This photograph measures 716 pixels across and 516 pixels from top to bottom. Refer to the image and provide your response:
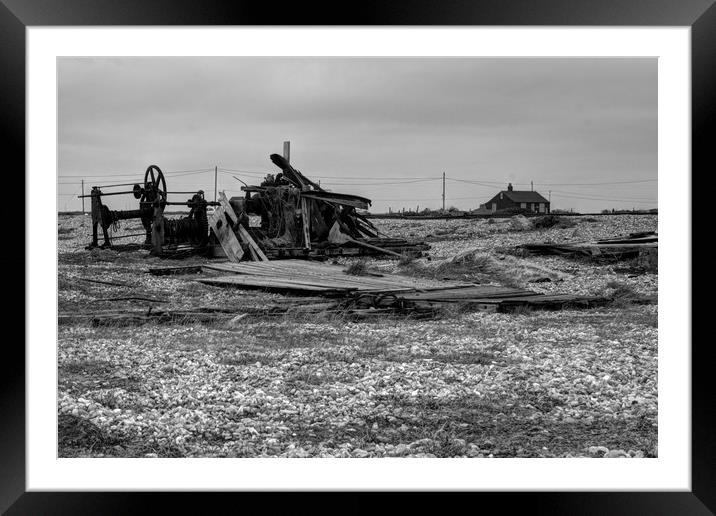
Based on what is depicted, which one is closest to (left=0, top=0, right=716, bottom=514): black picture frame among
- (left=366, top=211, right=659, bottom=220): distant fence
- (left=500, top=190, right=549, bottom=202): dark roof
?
(left=366, top=211, right=659, bottom=220): distant fence

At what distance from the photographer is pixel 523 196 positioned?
5038 centimetres

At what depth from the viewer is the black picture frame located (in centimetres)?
433

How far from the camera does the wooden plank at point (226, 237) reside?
22312 millimetres

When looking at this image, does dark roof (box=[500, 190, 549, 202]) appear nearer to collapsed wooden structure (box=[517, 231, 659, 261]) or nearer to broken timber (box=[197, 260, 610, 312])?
collapsed wooden structure (box=[517, 231, 659, 261])

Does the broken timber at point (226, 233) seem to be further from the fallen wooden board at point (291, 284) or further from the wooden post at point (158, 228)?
the fallen wooden board at point (291, 284)

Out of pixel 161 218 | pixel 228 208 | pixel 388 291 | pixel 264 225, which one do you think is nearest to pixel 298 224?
pixel 264 225

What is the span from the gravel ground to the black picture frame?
1.78 metres

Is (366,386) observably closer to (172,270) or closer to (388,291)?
(388,291)

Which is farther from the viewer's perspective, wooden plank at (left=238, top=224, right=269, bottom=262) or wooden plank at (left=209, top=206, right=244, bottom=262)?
wooden plank at (left=209, top=206, right=244, bottom=262)
